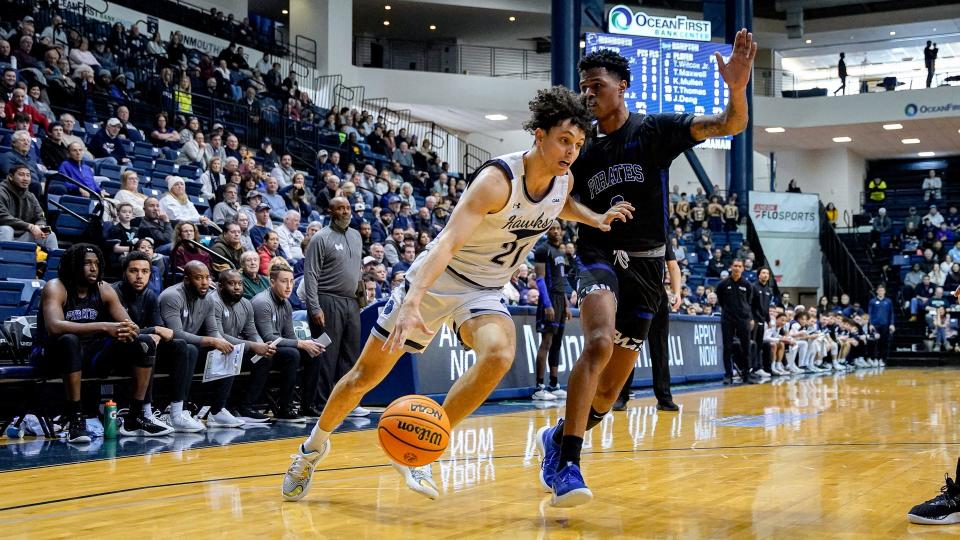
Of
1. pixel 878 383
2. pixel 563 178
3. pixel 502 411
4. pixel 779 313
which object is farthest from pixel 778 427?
pixel 779 313

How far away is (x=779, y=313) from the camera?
19562mm

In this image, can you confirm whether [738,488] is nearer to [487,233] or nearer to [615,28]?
[487,233]

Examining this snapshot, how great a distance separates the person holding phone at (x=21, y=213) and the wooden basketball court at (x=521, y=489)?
3.38 metres

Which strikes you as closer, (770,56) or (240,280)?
(240,280)

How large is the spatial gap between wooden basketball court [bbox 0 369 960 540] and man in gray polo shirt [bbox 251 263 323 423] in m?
1.58

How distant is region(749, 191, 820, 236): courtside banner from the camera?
91.9 feet

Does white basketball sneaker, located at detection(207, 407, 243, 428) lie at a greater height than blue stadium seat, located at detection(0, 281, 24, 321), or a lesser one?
lesser

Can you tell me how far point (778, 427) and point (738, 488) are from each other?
3499mm

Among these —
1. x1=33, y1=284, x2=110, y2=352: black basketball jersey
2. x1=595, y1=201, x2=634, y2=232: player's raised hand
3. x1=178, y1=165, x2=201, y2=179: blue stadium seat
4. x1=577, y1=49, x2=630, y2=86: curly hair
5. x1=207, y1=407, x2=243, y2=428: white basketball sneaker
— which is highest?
x1=178, y1=165, x2=201, y2=179: blue stadium seat

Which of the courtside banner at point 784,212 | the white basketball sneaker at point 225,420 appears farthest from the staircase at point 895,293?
the white basketball sneaker at point 225,420

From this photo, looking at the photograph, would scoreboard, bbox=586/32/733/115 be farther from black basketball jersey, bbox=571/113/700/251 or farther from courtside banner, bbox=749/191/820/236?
black basketball jersey, bbox=571/113/700/251

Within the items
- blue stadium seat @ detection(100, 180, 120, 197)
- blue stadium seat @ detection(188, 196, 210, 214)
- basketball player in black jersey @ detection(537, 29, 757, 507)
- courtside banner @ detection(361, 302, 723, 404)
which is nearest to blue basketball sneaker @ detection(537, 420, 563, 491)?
basketball player in black jersey @ detection(537, 29, 757, 507)

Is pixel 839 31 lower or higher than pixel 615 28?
higher

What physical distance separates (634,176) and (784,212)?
24.7 meters
